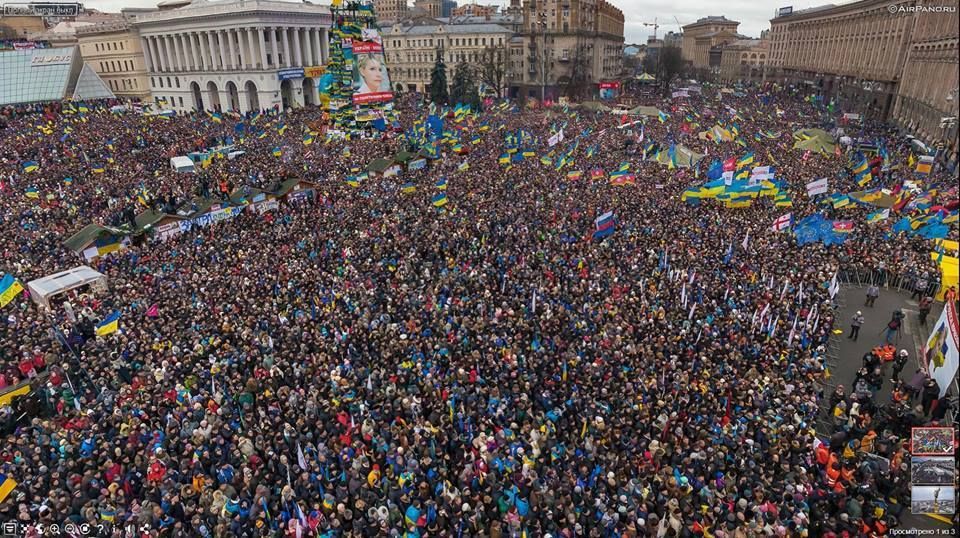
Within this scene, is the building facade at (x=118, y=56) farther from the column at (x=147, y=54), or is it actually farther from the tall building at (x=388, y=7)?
the tall building at (x=388, y=7)

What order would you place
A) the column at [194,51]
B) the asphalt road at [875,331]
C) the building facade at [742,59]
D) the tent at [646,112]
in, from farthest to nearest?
the building facade at [742,59], the column at [194,51], the tent at [646,112], the asphalt road at [875,331]

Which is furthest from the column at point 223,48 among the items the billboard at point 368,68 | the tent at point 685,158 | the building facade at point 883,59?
the building facade at point 883,59

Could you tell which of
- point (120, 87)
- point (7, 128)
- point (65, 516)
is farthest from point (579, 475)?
point (120, 87)

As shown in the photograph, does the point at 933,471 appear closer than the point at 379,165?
Yes

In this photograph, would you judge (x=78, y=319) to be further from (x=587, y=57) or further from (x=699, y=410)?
(x=587, y=57)

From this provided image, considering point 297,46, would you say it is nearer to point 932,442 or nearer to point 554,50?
point 554,50

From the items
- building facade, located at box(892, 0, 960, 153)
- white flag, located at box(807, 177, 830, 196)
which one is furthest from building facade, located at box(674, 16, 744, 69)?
white flag, located at box(807, 177, 830, 196)

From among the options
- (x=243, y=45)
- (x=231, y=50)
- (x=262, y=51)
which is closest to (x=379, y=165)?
(x=262, y=51)
